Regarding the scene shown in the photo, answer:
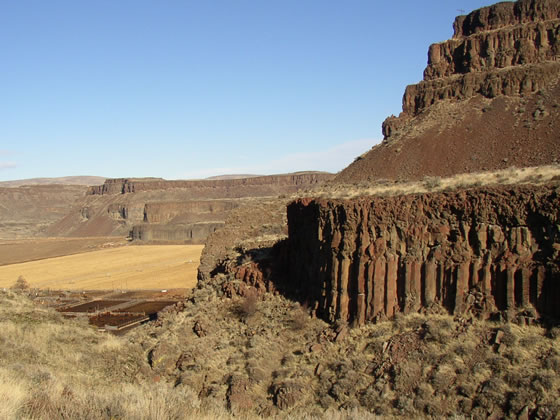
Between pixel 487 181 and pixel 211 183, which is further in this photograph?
pixel 211 183

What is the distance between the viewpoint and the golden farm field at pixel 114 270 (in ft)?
200

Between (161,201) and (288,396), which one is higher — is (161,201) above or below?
above

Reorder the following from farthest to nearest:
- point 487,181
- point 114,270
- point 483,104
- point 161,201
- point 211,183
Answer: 1. point 211,183
2. point 161,201
3. point 114,270
4. point 483,104
5. point 487,181

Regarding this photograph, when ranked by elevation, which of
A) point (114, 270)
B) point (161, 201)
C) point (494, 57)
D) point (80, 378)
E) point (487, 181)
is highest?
point (494, 57)

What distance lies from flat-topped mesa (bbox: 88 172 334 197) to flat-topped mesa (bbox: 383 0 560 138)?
350ft

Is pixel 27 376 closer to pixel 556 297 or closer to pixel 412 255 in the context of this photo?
pixel 412 255

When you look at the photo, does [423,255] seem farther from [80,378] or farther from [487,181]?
[80,378]

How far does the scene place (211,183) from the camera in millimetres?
173250

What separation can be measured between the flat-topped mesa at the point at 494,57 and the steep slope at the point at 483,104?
0.24 feet

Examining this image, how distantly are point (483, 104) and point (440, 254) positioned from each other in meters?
29.3

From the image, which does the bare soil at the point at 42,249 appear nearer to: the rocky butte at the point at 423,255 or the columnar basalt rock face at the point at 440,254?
the rocky butte at the point at 423,255

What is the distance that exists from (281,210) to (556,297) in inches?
859

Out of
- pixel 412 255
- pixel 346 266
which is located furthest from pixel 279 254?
pixel 412 255

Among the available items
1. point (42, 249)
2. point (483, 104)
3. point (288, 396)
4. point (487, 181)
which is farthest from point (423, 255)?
point (42, 249)
